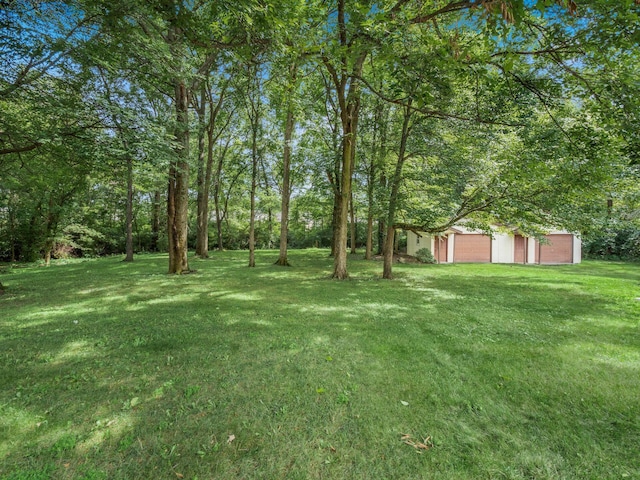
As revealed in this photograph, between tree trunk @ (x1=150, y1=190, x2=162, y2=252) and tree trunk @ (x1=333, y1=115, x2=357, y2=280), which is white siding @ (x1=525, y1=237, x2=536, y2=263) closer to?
tree trunk @ (x1=333, y1=115, x2=357, y2=280)

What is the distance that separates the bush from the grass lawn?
38.2ft

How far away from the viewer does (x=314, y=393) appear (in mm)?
2914

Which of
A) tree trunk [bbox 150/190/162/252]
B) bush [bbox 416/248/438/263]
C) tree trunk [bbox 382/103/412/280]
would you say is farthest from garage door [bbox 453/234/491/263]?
tree trunk [bbox 150/190/162/252]

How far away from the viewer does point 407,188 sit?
1119 centimetres

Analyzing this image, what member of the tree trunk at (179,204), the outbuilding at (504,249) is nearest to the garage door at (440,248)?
the outbuilding at (504,249)

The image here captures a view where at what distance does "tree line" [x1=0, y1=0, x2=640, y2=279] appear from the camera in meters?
3.96

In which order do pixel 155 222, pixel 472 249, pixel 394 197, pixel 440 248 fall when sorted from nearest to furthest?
pixel 394 197
pixel 440 248
pixel 472 249
pixel 155 222

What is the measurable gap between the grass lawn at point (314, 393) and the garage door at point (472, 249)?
43.1 feet

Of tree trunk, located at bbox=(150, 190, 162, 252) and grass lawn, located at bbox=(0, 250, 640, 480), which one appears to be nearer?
grass lawn, located at bbox=(0, 250, 640, 480)

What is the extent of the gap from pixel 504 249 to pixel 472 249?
2095 mm

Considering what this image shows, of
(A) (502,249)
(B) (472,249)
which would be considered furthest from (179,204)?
(A) (502,249)

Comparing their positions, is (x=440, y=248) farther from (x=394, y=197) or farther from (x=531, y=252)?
(x=394, y=197)

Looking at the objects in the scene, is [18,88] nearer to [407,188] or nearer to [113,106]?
[113,106]

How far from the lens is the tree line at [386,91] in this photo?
156 inches
